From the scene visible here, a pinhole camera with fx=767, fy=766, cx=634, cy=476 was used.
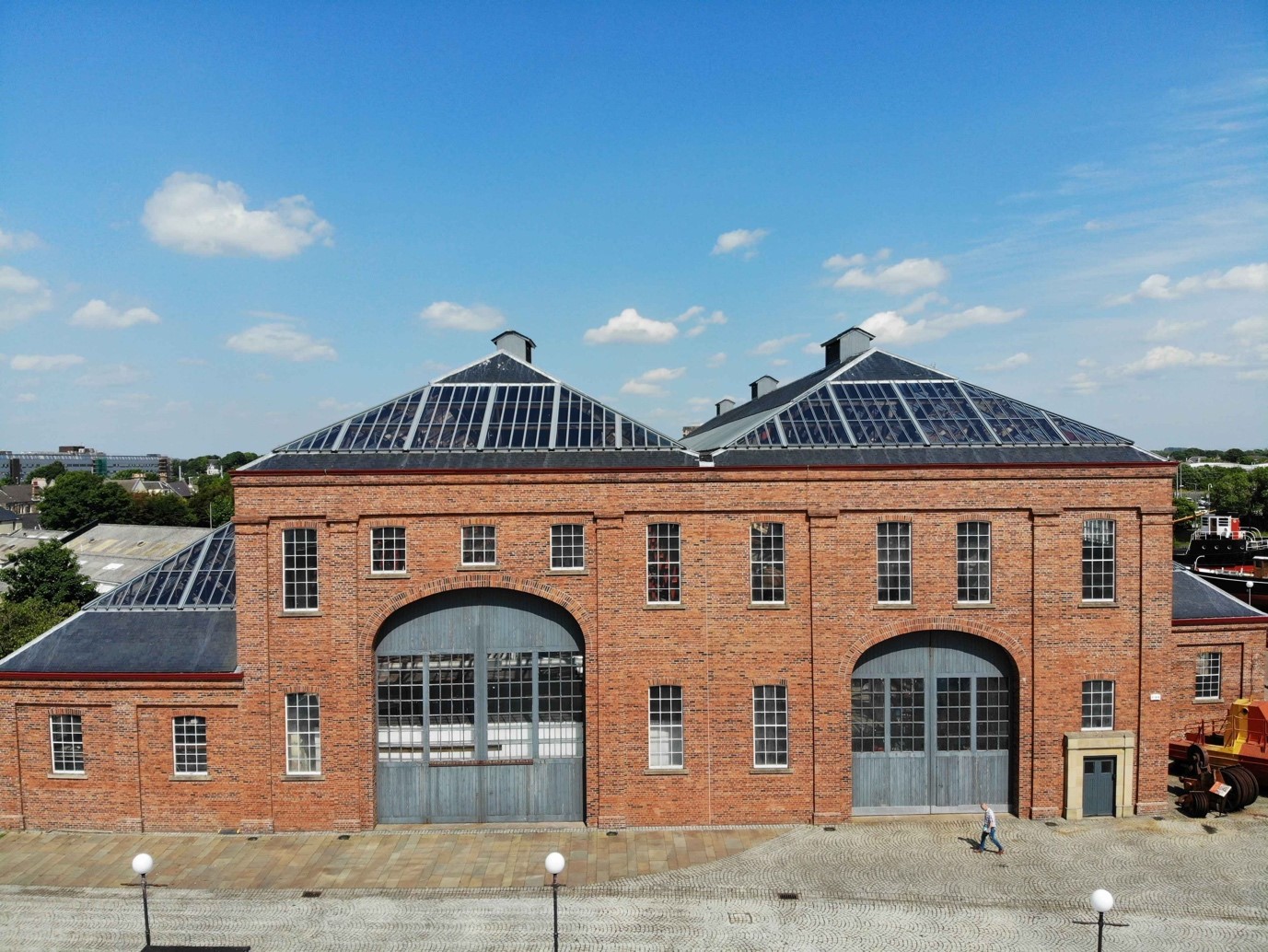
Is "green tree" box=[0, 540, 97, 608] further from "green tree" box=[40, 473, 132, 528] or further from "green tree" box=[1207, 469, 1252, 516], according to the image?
"green tree" box=[1207, 469, 1252, 516]

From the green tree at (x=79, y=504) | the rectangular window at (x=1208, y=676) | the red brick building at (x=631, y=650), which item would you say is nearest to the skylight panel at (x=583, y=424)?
the red brick building at (x=631, y=650)

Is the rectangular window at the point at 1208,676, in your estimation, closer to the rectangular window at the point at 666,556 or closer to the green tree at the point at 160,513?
the rectangular window at the point at 666,556

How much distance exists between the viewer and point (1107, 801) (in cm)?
2230

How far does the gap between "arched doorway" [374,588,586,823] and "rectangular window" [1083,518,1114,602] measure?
14946 mm

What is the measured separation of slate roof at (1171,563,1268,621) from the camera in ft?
88.3

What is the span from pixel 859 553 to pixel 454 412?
12.9 m

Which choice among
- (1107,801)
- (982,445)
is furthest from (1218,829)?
(982,445)

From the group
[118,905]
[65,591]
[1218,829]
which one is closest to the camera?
[118,905]

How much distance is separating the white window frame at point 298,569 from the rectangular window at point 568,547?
6717mm

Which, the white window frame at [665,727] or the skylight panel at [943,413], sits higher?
the skylight panel at [943,413]

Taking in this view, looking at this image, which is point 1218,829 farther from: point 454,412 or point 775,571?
point 454,412

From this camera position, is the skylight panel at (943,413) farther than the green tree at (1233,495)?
No

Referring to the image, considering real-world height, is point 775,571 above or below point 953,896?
above

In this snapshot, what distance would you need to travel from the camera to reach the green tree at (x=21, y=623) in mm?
32188
